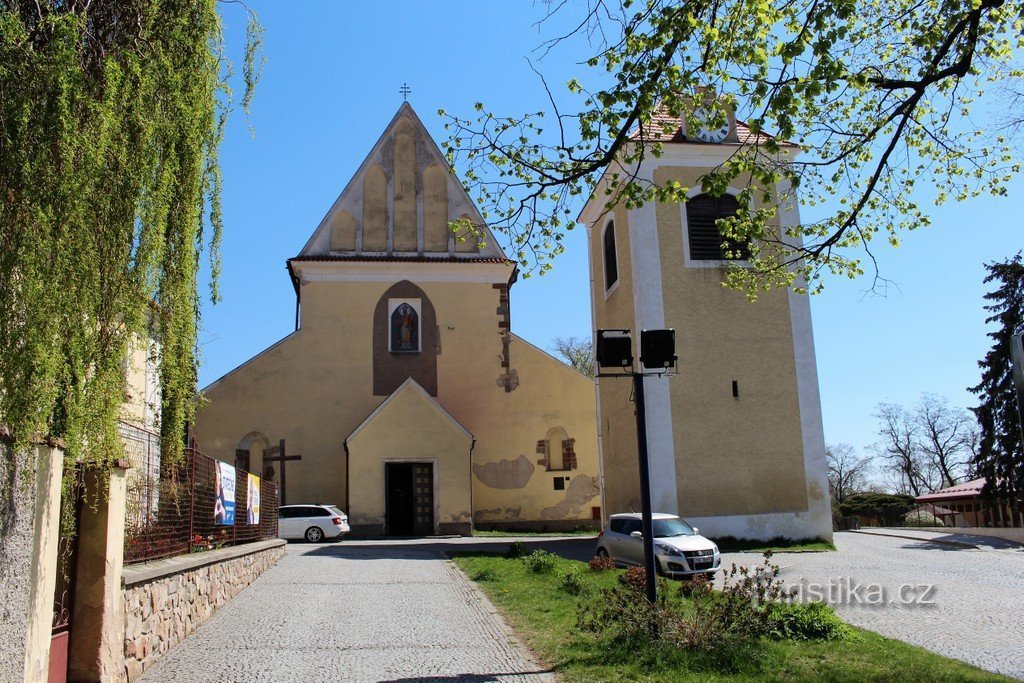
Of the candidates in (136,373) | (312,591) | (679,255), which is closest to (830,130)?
(136,373)

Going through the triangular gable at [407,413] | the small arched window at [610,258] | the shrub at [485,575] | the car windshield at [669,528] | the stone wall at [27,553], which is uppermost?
the small arched window at [610,258]

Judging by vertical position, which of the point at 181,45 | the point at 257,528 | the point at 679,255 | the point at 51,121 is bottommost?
the point at 257,528

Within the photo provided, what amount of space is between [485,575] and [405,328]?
18065 mm

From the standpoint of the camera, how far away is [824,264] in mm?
12039

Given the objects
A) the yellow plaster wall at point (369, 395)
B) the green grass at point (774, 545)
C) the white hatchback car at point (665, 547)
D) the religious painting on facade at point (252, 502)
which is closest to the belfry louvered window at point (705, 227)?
the green grass at point (774, 545)

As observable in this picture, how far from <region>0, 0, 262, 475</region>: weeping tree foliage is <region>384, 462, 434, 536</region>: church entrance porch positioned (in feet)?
72.8

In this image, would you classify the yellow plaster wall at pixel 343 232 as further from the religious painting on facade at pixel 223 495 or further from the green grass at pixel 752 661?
the green grass at pixel 752 661

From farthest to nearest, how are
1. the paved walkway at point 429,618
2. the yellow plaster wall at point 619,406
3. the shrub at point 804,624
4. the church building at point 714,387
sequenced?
the yellow plaster wall at point 619,406
the church building at point 714,387
the shrub at point 804,624
the paved walkway at point 429,618

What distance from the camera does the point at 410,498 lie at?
28.9 m

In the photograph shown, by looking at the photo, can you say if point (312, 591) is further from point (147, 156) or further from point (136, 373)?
point (147, 156)

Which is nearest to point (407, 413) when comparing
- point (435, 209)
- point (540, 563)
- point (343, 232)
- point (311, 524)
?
point (311, 524)

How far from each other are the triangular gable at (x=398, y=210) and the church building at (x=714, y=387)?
960 centimetres

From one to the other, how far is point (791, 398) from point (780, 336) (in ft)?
5.92

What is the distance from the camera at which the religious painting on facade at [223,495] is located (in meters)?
12.2
